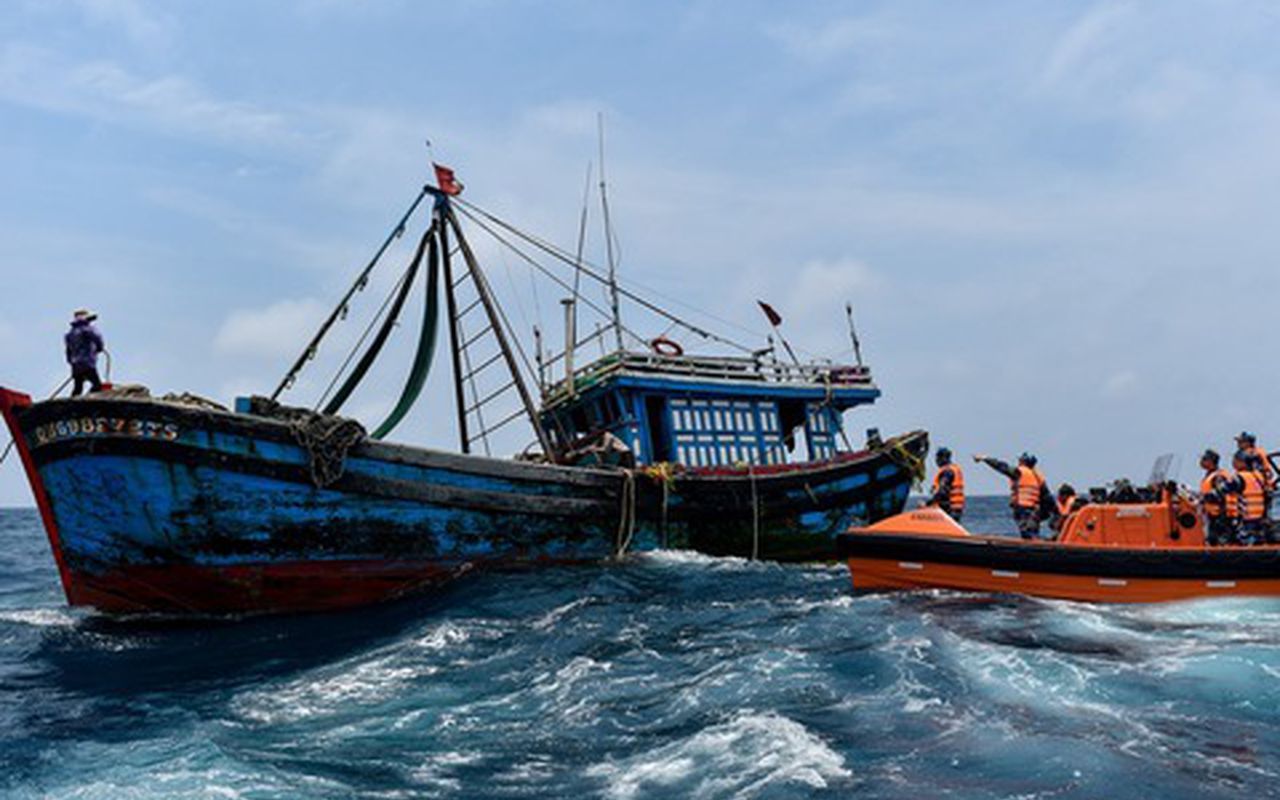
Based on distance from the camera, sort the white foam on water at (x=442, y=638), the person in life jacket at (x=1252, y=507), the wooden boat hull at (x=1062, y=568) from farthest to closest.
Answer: the person in life jacket at (x=1252, y=507) < the wooden boat hull at (x=1062, y=568) < the white foam on water at (x=442, y=638)

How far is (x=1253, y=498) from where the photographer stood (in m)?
11.7

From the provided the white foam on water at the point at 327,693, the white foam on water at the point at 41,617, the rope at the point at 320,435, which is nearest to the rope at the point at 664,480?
the rope at the point at 320,435

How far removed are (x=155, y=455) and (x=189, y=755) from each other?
6.13 metres

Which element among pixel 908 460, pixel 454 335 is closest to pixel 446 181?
pixel 454 335

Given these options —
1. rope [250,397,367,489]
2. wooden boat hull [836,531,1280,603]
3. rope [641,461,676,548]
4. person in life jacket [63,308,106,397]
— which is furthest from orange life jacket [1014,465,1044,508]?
person in life jacket [63,308,106,397]

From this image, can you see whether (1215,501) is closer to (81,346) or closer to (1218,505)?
(1218,505)

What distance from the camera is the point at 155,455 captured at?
11852mm

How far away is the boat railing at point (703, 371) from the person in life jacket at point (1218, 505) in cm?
878

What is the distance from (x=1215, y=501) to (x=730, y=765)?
888cm

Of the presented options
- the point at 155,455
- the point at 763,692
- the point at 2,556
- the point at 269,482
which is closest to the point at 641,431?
the point at 269,482

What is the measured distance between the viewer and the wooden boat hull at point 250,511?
39.1ft

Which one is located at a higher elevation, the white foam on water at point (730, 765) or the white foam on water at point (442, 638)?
the white foam on water at point (442, 638)

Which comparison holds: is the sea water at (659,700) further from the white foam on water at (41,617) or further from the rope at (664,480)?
the rope at (664,480)

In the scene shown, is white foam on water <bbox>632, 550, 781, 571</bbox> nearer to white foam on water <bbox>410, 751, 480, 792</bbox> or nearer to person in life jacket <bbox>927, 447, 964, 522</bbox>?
person in life jacket <bbox>927, 447, 964, 522</bbox>
